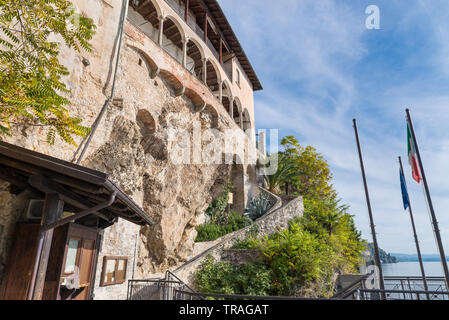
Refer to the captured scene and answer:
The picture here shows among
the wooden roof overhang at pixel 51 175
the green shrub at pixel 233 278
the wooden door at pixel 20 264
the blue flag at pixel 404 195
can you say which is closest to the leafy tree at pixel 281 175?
the blue flag at pixel 404 195

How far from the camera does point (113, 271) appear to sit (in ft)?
24.5

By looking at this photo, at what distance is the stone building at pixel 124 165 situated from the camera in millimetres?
3632

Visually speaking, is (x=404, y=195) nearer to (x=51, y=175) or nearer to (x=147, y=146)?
(x=147, y=146)

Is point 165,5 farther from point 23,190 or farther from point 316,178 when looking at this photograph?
point 316,178

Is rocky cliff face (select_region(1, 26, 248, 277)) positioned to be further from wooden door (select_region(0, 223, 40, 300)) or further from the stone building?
wooden door (select_region(0, 223, 40, 300))

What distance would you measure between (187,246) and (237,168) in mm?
7955

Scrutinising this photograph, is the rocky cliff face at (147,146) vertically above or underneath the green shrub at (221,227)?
above

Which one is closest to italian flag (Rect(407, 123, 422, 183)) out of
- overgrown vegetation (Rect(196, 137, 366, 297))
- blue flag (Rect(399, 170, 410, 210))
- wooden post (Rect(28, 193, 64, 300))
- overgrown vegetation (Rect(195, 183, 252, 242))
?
blue flag (Rect(399, 170, 410, 210))

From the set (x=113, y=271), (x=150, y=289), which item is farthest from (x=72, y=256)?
(x=150, y=289)

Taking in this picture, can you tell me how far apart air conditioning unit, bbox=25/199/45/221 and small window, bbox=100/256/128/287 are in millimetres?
3530

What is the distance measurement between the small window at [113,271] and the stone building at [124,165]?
29mm

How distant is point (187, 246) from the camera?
1324 centimetres

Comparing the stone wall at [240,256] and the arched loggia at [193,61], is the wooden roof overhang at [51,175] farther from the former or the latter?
the arched loggia at [193,61]
